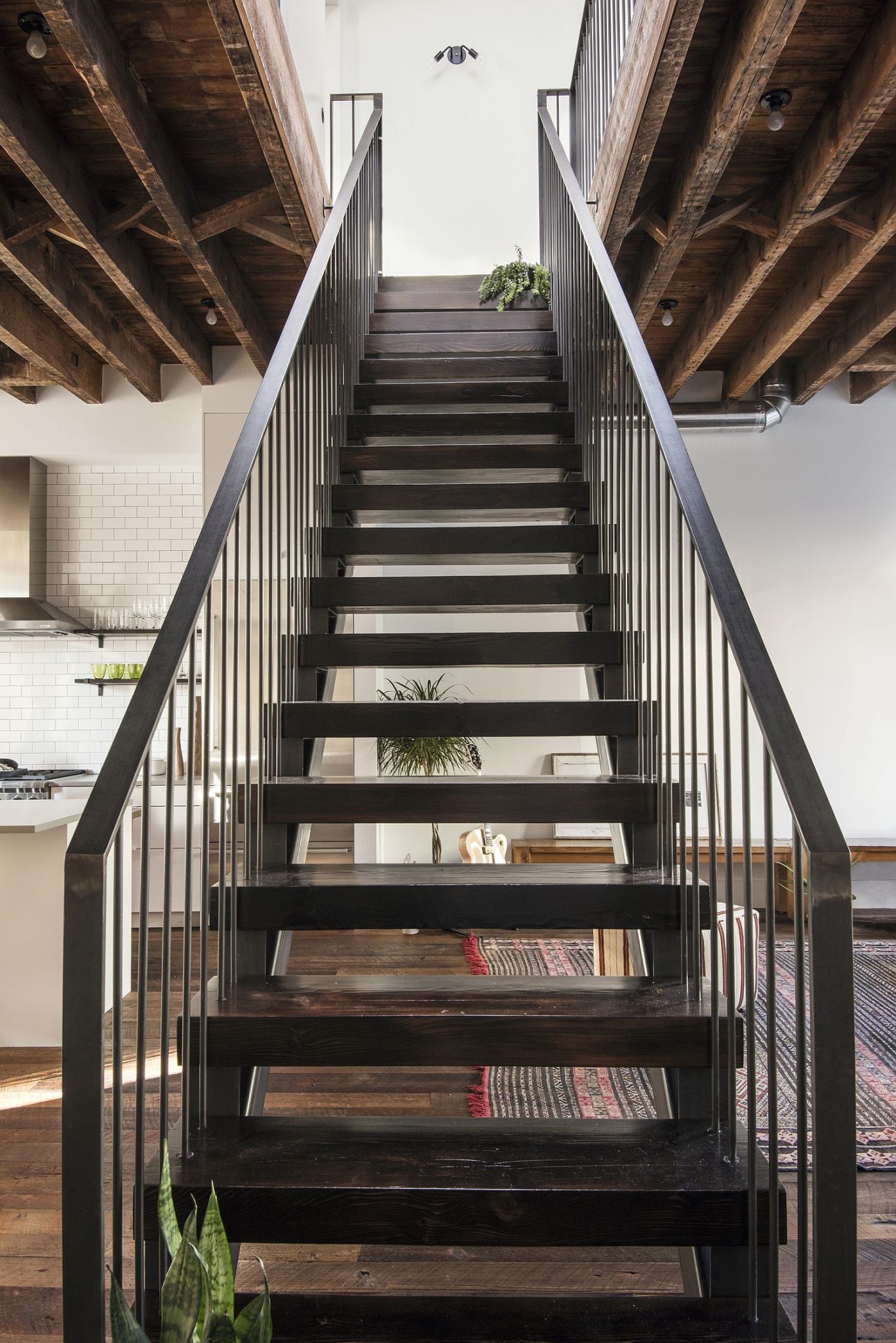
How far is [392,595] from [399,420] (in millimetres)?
1182

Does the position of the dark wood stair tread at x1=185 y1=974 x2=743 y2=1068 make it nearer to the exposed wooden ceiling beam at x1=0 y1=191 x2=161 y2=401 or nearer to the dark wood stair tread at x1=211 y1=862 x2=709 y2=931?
the dark wood stair tread at x1=211 y1=862 x2=709 y2=931

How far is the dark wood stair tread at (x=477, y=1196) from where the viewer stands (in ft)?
4.55

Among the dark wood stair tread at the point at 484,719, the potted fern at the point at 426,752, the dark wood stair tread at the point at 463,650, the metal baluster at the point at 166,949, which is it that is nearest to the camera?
the metal baluster at the point at 166,949

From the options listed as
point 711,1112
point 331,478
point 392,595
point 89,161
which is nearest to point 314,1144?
point 711,1112

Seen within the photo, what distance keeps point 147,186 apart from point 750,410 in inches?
147

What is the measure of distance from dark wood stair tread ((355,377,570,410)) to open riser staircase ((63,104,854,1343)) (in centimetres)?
72

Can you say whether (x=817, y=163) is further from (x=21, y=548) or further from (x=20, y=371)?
(x=21, y=548)

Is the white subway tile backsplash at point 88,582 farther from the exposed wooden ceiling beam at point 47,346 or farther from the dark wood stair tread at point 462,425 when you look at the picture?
the dark wood stair tread at point 462,425

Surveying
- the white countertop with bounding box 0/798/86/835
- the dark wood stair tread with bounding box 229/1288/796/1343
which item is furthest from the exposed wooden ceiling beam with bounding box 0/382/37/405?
the dark wood stair tread with bounding box 229/1288/796/1343

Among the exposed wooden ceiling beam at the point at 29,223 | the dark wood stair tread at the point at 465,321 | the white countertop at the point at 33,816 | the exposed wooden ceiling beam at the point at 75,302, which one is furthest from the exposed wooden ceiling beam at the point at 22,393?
the white countertop at the point at 33,816

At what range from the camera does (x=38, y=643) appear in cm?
641

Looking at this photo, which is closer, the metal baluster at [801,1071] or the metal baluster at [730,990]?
the metal baluster at [801,1071]

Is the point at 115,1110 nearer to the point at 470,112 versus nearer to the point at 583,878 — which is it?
the point at 583,878

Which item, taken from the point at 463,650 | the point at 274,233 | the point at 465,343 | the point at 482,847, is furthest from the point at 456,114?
the point at 463,650
